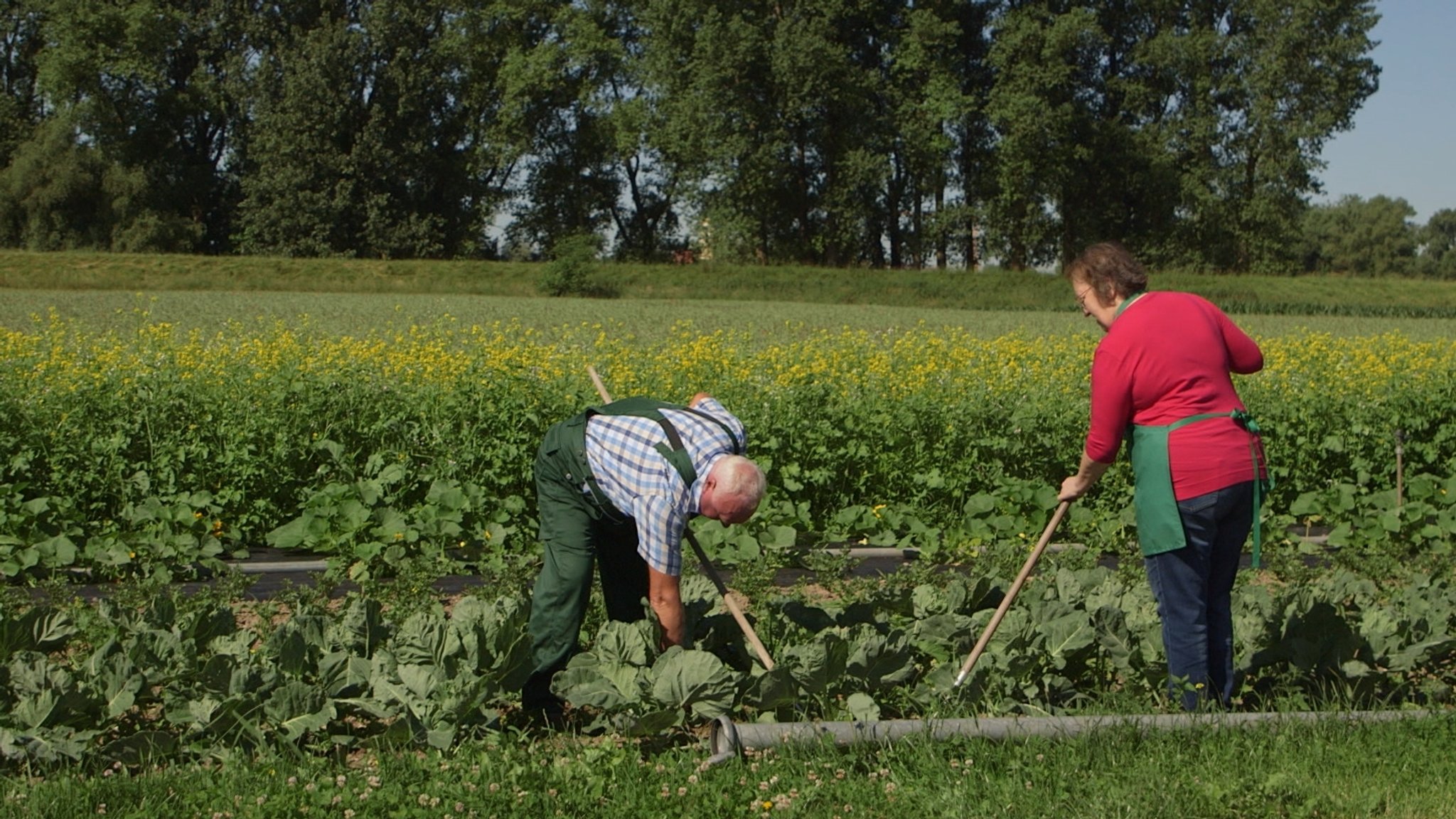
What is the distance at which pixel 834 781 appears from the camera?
158 inches

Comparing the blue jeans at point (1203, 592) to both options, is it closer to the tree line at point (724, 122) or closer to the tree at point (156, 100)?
the tree line at point (724, 122)

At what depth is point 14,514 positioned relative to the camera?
714 cm

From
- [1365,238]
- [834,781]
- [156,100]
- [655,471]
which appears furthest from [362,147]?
[1365,238]

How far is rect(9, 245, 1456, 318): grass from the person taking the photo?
36094mm

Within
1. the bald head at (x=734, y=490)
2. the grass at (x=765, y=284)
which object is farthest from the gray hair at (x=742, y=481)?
the grass at (x=765, y=284)

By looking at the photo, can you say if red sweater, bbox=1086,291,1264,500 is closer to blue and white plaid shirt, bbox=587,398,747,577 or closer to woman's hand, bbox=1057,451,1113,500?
woman's hand, bbox=1057,451,1113,500

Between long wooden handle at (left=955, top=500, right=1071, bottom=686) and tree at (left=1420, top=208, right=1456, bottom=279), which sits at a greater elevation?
tree at (left=1420, top=208, right=1456, bottom=279)

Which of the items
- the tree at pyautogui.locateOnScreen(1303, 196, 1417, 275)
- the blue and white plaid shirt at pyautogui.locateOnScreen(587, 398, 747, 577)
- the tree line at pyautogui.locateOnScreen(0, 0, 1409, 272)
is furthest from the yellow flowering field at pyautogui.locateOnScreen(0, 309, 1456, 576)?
the tree at pyautogui.locateOnScreen(1303, 196, 1417, 275)

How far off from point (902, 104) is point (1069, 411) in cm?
4009

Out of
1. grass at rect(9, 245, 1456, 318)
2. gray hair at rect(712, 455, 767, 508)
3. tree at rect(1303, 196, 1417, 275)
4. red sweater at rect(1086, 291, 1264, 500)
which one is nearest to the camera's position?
gray hair at rect(712, 455, 767, 508)

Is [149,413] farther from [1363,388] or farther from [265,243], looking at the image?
[265,243]

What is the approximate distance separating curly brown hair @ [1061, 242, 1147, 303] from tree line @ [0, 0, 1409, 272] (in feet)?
137

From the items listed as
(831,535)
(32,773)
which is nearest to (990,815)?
(32,773)

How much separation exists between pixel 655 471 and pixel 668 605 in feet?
1.57
